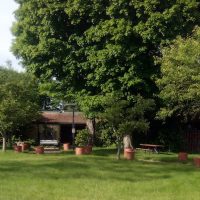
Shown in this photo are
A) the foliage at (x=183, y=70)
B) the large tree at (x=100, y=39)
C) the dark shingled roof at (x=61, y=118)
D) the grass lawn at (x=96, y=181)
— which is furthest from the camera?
the dark shingled roof at (x=61, y=118)

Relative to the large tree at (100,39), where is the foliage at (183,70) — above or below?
below

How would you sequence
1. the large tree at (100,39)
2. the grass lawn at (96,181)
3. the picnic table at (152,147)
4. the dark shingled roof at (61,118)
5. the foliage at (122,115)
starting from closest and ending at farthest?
the grass lawn at (96,181)
the foliage at (122,115)
the large tree at (100,39)
the picnic table at (152,147)
the dark shingled roof at (61,118)

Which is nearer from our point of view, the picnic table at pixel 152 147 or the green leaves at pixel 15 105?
the green leaves at pixel 15 105

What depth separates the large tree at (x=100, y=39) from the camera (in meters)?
29.2

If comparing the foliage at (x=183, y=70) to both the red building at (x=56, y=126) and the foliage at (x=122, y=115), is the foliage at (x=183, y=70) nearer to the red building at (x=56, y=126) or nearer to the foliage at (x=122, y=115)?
the foliage at (x=122, y=115)

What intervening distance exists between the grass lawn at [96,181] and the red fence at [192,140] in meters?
12.0

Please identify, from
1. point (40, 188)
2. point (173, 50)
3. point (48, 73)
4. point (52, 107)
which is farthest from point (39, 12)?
point (52, 107)

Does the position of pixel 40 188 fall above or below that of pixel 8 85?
below

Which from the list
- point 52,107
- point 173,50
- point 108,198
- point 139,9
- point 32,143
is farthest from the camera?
point 52,107

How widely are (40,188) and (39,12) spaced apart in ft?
57.8

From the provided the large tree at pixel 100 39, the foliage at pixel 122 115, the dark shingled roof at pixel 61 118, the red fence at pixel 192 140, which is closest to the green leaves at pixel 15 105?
the large tree at pixel 100 39

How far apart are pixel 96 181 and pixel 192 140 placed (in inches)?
758

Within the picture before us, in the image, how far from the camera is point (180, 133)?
3597 centimetres

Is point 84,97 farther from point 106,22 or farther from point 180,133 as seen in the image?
point 180,133
